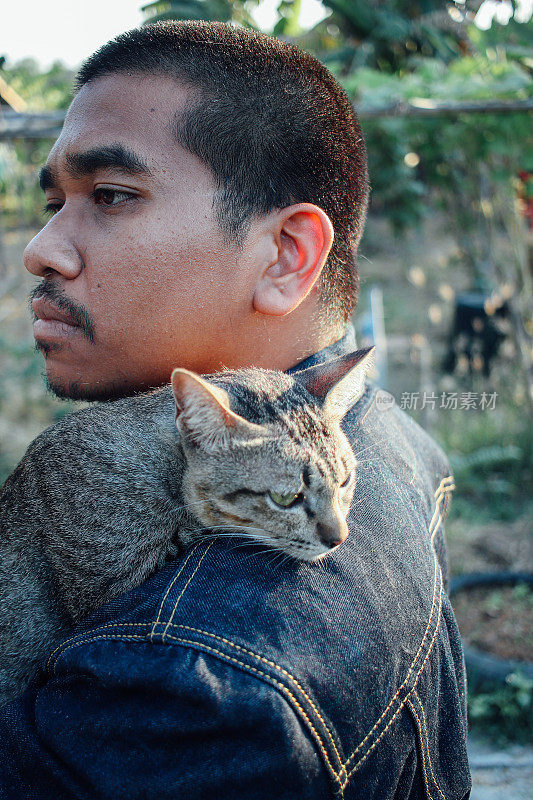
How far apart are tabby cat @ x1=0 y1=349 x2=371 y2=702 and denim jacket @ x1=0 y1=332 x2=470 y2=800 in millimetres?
235

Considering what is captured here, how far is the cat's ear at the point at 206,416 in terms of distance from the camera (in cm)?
169

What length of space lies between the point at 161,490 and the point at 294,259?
2.80 ft

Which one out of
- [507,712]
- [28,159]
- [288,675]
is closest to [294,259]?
[288,675]

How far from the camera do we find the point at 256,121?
2.07 m

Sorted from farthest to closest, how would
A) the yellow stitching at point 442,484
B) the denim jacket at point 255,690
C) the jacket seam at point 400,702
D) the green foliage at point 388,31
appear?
the green foliage at point 388,31 → the yellow stitching at point 442,484 → the jacket seam at point 400,702 → the denim jacket at point 255,690

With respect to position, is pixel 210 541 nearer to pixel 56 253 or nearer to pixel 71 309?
pixel 71 309

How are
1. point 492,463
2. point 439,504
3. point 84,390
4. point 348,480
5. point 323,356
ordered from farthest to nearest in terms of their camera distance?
point 492,463, point 439,504, point 323,356, point 84,390, point 348,480

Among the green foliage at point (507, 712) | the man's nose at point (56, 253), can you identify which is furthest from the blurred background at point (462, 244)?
the man's nose at point (56, 253)

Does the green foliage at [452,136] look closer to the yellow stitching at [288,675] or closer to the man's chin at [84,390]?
the man's chin at [84,390]

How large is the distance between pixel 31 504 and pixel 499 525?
5.15 meters

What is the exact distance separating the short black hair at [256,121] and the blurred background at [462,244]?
2.04 m

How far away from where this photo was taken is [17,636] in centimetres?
195

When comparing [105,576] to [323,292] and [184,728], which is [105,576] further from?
[323,292]

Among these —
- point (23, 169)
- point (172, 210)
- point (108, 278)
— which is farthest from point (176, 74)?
point (23, 169)
